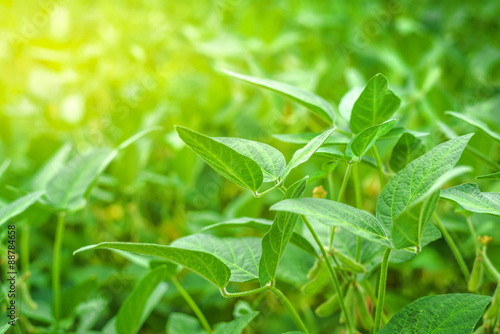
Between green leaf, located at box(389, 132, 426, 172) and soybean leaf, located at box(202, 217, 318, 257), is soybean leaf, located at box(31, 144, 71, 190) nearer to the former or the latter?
soybean leaf, located at box(202, 217, 318, 257)

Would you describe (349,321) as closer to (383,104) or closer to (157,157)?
(383,104)

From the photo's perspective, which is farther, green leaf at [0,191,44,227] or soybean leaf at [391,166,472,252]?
green leaf at [0,191,44,227]

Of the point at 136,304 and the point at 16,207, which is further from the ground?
the point at 16,207

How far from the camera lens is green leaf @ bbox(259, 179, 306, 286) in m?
0.31

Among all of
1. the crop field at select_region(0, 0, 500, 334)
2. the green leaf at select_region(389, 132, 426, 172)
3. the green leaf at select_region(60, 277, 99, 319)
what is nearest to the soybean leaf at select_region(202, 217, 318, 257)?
the crop field at select_region(0, 0, 500, 334)

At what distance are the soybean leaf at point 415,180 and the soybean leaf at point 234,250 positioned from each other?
0.36 feet

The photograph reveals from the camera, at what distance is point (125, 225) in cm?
83

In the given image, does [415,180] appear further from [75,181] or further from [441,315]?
[75,181]

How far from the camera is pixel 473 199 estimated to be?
1.06ft

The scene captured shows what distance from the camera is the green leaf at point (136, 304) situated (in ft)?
1.40

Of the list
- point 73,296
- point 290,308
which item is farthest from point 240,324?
point 73,296

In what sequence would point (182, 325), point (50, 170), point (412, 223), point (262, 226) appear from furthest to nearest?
point (50, 170), point (182, 325), point (262, 226), point (412, 223)

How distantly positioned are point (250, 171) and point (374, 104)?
0.12 m

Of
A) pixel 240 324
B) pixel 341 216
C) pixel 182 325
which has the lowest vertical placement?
pixel 182 325
